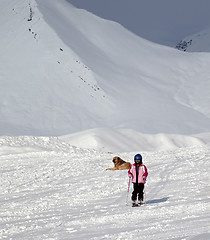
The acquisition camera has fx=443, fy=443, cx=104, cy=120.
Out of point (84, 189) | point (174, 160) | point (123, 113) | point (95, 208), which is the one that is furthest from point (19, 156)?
point (123, 113)

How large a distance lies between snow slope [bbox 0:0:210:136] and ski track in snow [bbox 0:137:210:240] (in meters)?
23.8

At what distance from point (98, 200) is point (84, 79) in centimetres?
4636

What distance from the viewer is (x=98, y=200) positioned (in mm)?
10492

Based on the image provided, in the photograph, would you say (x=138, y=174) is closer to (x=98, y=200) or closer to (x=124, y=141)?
(x=98, y=200)

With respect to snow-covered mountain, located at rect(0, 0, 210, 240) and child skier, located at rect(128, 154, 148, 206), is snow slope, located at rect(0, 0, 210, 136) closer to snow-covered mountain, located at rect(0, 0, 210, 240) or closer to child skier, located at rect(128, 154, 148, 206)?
snow-covered mountain, located at rect(0, 0, 210, 240)

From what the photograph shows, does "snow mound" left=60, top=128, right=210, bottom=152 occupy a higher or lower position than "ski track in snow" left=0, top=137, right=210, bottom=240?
higher

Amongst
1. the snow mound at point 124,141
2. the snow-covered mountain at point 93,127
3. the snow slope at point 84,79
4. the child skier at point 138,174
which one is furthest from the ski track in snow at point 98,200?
the snow slope at point 84,79

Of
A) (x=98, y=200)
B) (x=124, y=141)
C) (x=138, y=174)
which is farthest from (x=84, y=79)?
(x=138, y=174)

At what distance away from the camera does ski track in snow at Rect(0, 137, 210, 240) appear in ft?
23.0

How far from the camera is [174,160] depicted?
17828mm

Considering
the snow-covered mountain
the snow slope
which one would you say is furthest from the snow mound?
the snow slope

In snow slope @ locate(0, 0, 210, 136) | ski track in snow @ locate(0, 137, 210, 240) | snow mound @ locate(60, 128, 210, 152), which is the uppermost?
snow slope @ locate(0, 0, 210, 136)

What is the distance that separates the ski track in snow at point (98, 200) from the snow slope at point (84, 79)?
936 inches

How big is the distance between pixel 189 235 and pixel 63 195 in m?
5.89
